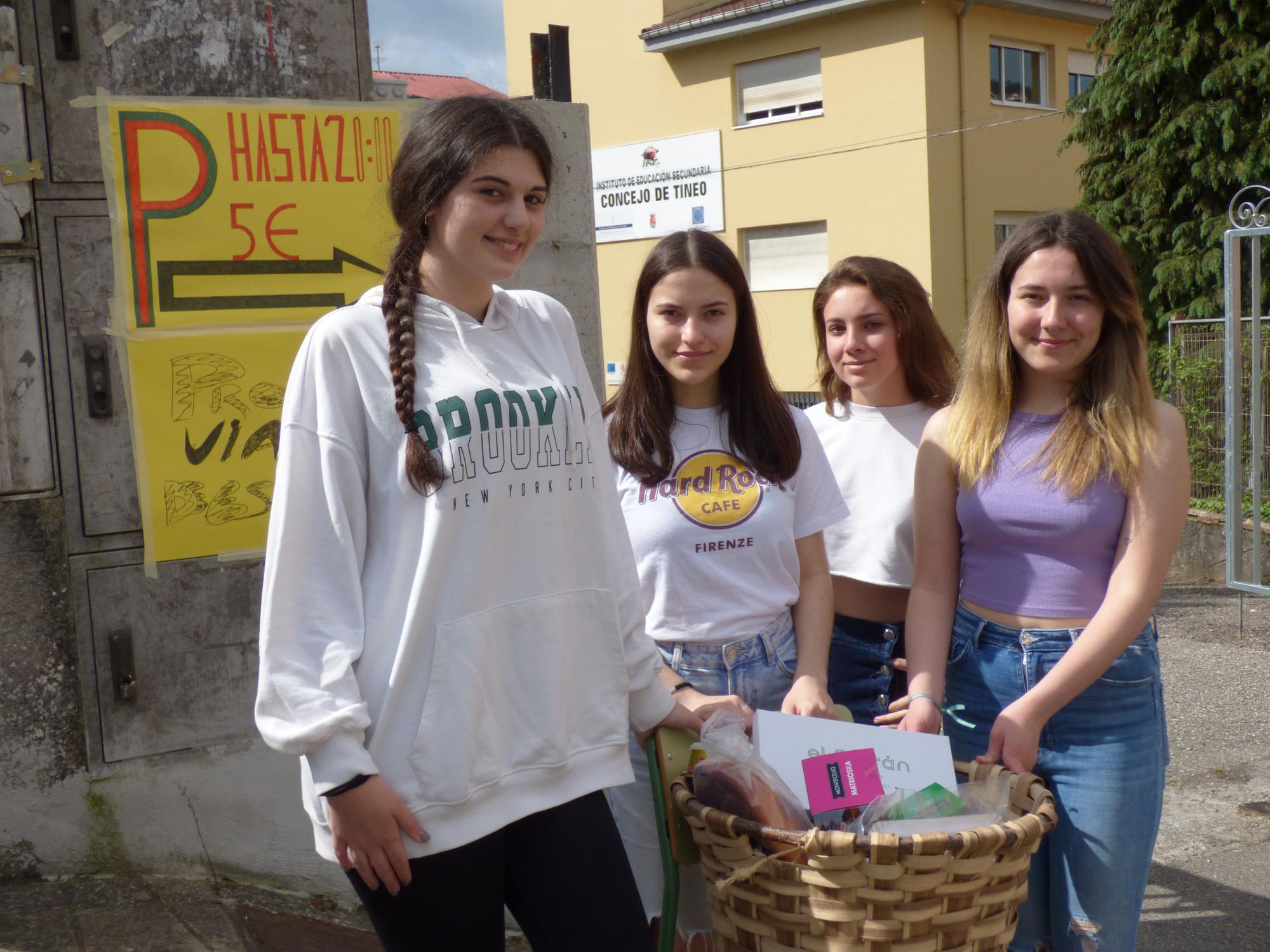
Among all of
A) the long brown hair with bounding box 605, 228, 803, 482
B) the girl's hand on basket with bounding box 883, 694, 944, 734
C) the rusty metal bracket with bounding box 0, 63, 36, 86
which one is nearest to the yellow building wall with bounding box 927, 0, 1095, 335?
the long brown hair with bounding box 605, 228, 803, 482

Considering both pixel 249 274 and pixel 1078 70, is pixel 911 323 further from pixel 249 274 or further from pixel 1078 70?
pixel 1078 70

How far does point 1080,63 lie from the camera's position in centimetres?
2166

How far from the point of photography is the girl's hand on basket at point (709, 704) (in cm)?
217

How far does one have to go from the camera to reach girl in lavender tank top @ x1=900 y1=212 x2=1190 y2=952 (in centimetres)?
217

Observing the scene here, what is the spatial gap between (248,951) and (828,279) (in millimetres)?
2187

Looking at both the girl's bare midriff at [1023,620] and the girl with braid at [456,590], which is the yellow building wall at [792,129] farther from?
the girl with braid at [456,590]

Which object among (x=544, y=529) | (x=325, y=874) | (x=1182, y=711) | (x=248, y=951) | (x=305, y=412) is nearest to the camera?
(x=305, y=412)

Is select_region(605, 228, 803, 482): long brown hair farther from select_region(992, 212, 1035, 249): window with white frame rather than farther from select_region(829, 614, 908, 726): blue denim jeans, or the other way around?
select_region(992, 212, 1035, 249): window with white frame

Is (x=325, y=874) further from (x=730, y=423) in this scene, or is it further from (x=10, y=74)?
(x=10, y=74)

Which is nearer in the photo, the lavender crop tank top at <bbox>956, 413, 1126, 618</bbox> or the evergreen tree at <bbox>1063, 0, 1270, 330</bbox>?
the lavender crop tank top at <bbox>956, 413, 1126, 618</bbox>

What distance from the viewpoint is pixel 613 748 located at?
6.28 ft

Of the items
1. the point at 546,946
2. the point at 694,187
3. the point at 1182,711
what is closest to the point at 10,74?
the point at 546,946

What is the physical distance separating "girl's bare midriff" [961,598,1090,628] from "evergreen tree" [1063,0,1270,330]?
11484 millimetres

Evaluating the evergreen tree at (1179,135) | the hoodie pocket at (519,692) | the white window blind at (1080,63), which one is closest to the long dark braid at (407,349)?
the hoodie pocket at (519,692)
